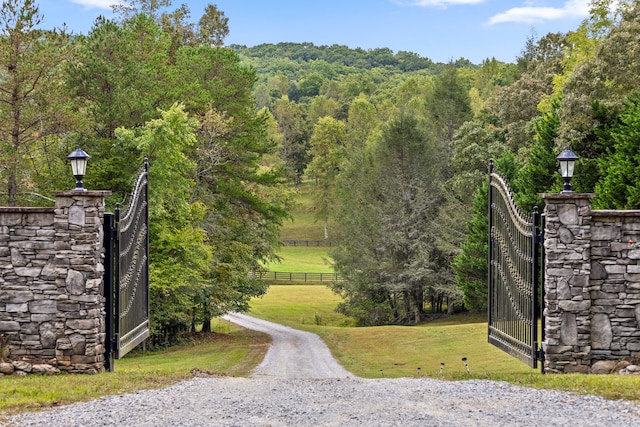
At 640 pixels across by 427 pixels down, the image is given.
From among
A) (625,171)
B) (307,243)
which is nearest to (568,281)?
(625,171)

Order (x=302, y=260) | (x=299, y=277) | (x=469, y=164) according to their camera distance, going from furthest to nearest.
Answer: (x=302, y=260) < (x=299, y=277) < (x=469, y=164)

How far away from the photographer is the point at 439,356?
74.9ft

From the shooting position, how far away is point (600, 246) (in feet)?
34.8

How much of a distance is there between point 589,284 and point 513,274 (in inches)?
63.5

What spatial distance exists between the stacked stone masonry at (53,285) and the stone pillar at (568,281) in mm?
6243

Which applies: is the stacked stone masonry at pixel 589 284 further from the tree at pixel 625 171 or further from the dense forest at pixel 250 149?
the dense forest at pixel 250 149

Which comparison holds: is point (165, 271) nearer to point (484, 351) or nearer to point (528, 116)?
point (484, 351)

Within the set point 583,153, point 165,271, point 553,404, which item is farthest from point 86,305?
point 583,153

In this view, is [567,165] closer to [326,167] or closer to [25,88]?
[25,88]

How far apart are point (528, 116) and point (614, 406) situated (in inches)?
1222

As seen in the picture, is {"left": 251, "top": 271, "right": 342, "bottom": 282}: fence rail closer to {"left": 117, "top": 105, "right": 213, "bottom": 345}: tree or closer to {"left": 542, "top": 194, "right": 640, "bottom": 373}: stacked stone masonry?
{"left": 117, "top": 105, "right": 213, "bottom": 345}: tree

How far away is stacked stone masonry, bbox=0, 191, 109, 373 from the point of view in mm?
10641

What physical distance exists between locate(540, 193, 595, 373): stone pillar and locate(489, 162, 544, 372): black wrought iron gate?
297 millimetres

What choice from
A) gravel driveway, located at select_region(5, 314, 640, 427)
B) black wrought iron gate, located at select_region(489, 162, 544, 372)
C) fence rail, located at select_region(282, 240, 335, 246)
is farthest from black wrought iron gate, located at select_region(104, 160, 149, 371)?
fence rail, located at select_region(282, 240, 335, 246)
